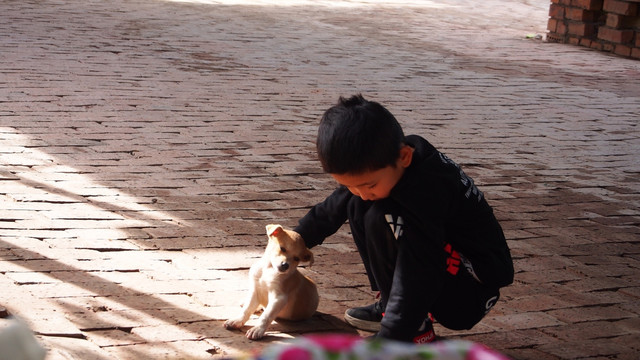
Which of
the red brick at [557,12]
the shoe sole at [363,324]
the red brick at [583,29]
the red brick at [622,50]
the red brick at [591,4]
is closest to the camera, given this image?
the shoe sole at [363,324]

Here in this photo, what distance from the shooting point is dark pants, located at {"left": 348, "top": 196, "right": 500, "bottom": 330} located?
Result: 307cm

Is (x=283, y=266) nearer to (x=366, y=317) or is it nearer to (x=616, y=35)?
(x=366, y=317)

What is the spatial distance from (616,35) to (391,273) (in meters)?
11.3

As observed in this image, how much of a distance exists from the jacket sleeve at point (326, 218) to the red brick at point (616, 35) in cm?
1103

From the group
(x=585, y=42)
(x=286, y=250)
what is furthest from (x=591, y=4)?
(x=286, y=250)

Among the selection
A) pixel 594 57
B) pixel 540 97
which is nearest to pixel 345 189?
pixel 540 97

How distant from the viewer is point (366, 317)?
366 cm

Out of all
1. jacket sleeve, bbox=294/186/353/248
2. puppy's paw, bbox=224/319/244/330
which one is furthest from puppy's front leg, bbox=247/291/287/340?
jacket sleeve, bbox=294/186/353/248

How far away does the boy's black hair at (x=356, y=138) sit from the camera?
111 inches

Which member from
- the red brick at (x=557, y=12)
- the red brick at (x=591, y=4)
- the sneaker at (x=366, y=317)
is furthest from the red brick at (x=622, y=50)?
the sneaker at (x=366, y=317)

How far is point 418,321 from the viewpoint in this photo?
117 inches

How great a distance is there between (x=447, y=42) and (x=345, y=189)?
34.6 ft

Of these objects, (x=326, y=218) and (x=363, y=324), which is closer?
(x=326, y=218)

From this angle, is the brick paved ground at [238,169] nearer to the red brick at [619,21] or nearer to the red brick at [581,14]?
the red brick at [619,21]
